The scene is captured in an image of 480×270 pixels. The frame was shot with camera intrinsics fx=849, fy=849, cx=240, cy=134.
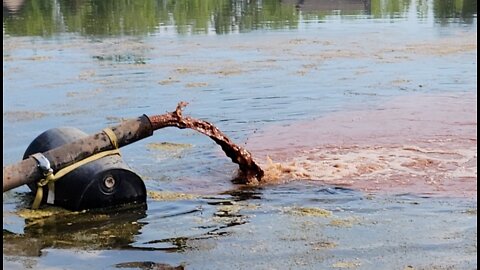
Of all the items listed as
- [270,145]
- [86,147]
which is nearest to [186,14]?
[270,145]

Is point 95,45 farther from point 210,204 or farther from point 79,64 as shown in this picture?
point 210,204

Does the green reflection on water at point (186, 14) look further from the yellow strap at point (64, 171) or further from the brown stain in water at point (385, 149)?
the yellow strap at point (64, 171)

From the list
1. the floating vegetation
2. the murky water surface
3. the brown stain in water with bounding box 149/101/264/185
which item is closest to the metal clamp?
the murky water surface

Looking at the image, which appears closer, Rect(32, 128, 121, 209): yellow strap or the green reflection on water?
Rect(32, 128, 121, 209): yellow strap

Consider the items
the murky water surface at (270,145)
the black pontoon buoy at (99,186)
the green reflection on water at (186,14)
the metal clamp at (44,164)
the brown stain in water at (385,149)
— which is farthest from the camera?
the green reflection on water at (186,14)

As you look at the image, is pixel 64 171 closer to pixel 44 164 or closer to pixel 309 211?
pixel 44 164

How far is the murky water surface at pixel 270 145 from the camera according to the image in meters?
6.57

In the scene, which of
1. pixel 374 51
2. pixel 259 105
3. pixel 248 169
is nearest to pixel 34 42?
pixel 374 51

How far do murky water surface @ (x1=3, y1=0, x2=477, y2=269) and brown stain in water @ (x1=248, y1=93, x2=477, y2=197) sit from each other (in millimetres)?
27

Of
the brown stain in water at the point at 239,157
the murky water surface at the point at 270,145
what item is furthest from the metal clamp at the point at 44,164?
the brown stain in water at the point at 239,157

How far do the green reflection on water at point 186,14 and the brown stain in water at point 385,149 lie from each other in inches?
559

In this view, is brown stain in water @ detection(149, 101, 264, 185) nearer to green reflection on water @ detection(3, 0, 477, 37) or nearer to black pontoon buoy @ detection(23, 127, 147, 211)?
black pontoon buoy @ detection(23, 127, 147, 211)

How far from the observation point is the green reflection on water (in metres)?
27.3

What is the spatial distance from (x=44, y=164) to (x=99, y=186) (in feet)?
1.83
